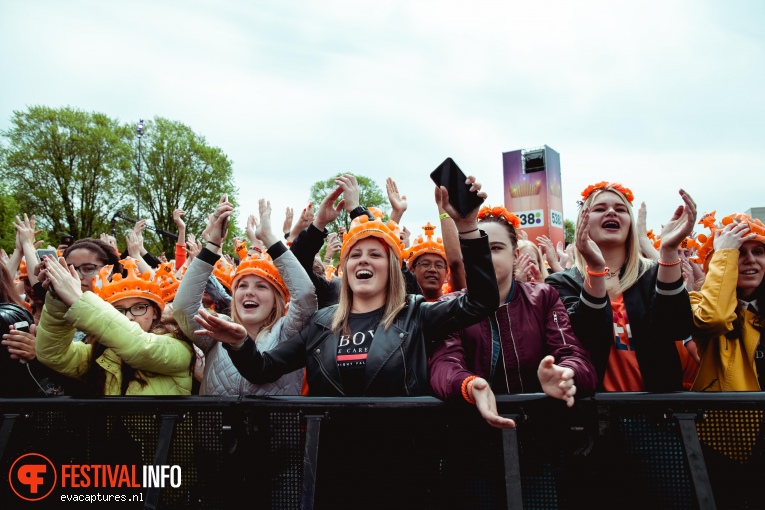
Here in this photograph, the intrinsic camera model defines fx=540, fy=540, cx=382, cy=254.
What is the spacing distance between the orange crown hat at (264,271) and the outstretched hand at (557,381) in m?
1.87

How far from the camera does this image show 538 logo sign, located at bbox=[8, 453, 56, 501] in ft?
7.44

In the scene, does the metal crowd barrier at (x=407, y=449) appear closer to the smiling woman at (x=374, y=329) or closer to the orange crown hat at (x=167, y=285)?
the smiling woman at (x=374, y=329)

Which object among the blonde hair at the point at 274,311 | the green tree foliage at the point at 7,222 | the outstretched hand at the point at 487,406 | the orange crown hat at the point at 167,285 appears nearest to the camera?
the outstretched hand at the point at 487,406

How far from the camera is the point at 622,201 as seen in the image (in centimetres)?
307

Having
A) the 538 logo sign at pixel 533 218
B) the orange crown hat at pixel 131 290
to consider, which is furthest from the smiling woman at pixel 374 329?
the 538 logo sign at pixel 533 218

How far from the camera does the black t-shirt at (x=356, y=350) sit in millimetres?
2402

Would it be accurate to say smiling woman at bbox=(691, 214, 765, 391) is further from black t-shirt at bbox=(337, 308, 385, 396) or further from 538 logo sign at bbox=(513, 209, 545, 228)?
538 logo sign at bbox=(513, 209, 545, 228)

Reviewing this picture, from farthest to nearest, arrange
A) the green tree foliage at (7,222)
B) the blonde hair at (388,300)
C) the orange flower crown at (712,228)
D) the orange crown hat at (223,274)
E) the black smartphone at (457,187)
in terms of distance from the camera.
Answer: the green tree foliage at (7,222) < the orange crown hat at (223,274) < the orange flower crown at (712,228) < the blonde hair at (388,300) < the black smartphone at (457,187)

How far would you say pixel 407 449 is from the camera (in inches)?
81.4

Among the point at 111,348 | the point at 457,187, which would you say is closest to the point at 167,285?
the point at 111,348

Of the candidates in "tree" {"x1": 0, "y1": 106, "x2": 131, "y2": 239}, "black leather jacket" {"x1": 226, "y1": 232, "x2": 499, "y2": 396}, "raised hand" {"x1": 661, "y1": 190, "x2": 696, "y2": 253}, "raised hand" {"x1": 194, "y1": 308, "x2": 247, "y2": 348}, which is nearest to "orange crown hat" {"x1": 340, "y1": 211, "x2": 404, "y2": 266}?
"black leather jacket" {"x1": 226, "y1": 232, "x2": 499, "y2": 396}

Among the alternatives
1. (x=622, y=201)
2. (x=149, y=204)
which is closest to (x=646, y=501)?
(x=622, y=201)

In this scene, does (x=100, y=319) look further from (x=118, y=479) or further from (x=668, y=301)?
(x=668, y=301)

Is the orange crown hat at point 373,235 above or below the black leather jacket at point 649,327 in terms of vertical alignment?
above
